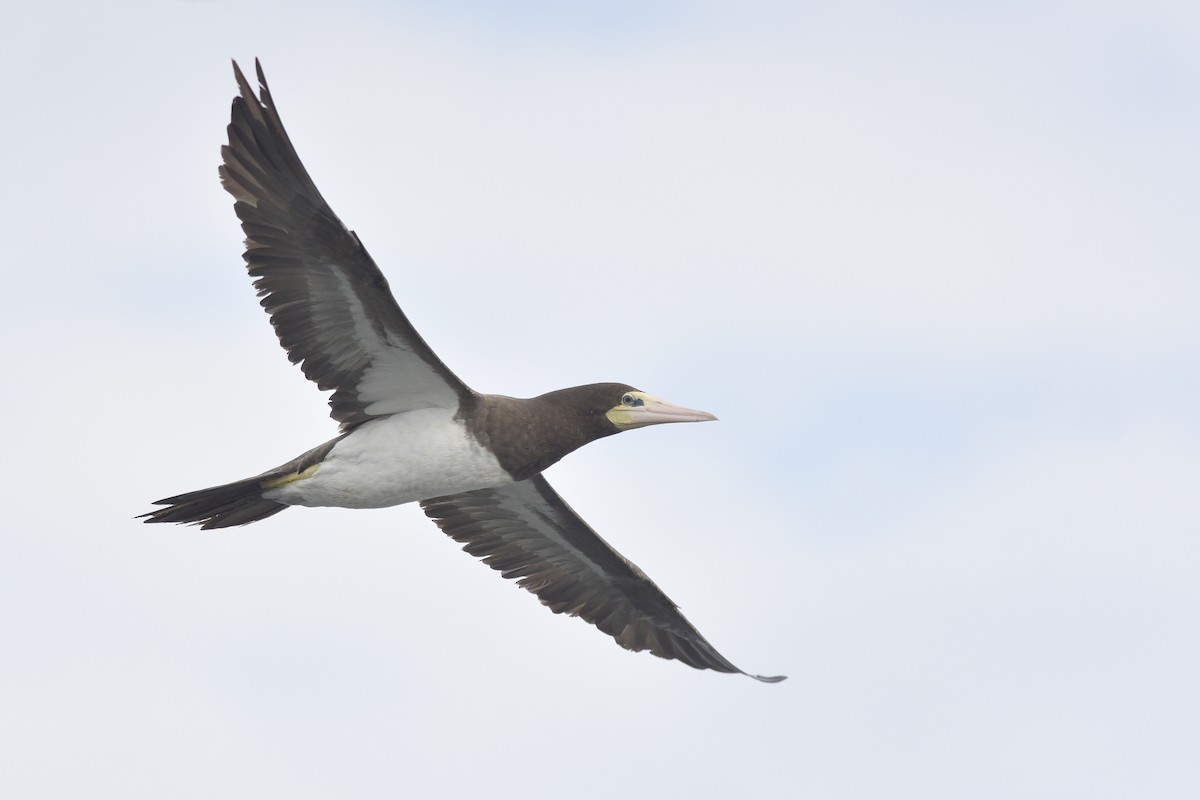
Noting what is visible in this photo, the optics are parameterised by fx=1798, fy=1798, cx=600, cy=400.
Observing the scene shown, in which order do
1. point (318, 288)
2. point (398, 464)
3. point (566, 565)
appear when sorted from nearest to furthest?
1. point (318, 288)
2. point (398, 464)
3. point (566, 565)

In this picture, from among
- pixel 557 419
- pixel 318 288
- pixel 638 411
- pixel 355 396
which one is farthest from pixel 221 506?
pixel 638 411

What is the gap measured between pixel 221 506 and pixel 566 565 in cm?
475

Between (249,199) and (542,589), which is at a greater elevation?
(249,199)

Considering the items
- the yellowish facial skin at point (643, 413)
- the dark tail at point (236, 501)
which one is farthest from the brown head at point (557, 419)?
the dark tail at point (236, 501)

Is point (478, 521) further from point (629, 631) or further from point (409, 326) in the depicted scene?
point (409, 326)

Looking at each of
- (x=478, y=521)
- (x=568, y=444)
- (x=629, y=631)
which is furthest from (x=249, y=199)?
(x=629, y=631)

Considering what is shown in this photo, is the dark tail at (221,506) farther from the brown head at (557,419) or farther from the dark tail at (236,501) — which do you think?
the brown head at (557,419)

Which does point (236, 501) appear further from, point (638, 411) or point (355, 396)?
point (638, 411)

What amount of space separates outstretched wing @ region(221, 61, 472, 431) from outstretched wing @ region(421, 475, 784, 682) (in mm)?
2750

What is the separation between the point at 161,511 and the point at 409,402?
2.64m

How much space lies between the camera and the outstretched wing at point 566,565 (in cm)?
2048

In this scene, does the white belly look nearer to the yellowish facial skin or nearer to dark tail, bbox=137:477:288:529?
dark tail, bbox=137:477:288:529

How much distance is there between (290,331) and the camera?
17281 mm

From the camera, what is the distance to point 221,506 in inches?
703
